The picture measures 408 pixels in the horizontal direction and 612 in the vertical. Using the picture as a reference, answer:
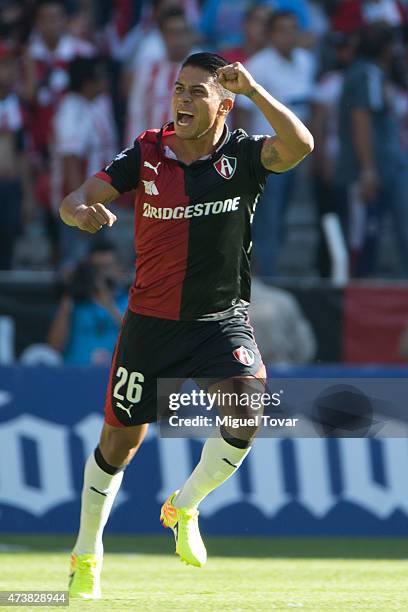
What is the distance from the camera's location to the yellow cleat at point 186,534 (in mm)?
Answer: 6902

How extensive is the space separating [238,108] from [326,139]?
3.63ft

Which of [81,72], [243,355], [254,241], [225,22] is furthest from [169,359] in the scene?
[225,22]

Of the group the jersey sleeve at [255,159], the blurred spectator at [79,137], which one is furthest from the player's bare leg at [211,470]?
the blurred spectator at [79,137]

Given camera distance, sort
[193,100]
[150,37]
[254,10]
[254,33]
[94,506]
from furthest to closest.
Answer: [150,37]
[254,10]
[254,33]
[94,506]
[193,100]

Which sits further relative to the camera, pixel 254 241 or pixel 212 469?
pixel 254 241

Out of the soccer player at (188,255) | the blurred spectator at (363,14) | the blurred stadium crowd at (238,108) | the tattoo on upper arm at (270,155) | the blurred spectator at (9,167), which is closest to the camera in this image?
the tattoo on upper arm at (270,155)

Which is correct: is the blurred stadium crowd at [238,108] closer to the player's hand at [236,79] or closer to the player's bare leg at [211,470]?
the player's bare leg at [211,470]

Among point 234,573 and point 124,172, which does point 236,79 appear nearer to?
point 124,172

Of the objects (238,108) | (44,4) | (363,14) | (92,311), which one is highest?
(363,14)

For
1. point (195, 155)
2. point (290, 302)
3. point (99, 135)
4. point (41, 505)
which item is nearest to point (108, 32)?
point (99, 135)

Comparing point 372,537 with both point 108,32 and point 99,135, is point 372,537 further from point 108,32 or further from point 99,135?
point 108,32

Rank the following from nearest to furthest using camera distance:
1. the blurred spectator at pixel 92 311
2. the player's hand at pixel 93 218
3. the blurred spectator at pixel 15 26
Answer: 1. the player's hand at pixel 93 218
2. the blurred spectator at pixel 92 311
3. the blurred spectator at pixel 15 26

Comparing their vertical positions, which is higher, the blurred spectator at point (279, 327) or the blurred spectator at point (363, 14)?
the blurred spectator at point (363, 14)

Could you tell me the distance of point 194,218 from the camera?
6750 mm
